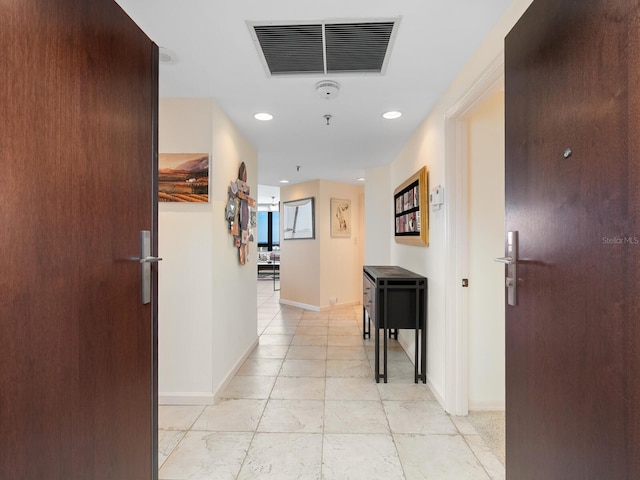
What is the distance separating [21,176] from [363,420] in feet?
7.14

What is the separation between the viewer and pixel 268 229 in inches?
473

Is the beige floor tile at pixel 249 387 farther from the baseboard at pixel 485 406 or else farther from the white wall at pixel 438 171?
the baseboard at pixel 485 406

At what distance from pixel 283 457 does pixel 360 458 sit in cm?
42

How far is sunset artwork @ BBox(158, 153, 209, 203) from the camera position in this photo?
2385mm

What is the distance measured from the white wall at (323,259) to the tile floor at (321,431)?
2.43 metres

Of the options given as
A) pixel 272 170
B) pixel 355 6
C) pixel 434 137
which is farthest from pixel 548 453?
pixel 272 170

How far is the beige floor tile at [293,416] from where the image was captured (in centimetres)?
208

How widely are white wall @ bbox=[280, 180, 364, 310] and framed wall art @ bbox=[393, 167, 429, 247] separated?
1866 mm

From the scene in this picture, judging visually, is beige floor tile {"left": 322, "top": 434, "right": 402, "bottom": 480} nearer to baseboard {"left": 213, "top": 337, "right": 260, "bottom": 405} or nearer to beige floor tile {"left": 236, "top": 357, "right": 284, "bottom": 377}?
baseboard {"left": 213, "top": 337, "right": 260, "bottom": 405}

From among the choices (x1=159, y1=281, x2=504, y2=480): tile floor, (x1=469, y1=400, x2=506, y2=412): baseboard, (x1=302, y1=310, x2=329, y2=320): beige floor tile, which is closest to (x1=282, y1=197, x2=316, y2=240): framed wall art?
(x1=302, y1=310, x2=329, y2=320): beige floor tile

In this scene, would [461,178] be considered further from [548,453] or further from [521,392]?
[548,453]

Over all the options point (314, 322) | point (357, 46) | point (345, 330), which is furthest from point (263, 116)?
point (314, 322)

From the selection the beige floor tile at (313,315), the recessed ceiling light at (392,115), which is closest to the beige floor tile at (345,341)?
the beige floor tile at (313,315)

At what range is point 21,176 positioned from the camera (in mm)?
712
